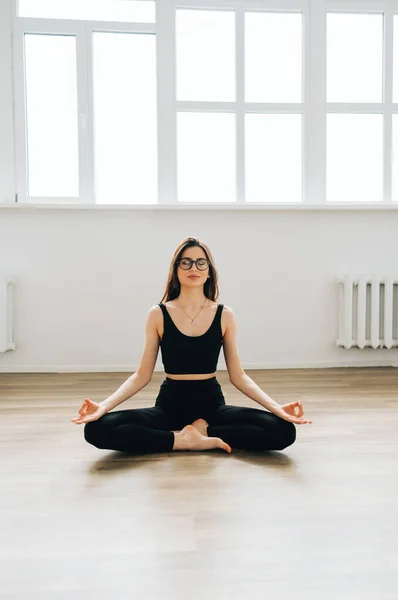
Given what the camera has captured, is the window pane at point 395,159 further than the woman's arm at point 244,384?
Yes

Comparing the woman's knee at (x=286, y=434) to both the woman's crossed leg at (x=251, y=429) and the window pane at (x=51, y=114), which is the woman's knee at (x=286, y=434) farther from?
the window pane at (x=51, y=114)

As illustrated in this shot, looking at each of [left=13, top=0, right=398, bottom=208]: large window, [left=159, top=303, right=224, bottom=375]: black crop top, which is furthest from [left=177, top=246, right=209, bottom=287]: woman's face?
[left=13, top=0, right=398, bottom=208]: large window

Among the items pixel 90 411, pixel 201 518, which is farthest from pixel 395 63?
pixel 201 518

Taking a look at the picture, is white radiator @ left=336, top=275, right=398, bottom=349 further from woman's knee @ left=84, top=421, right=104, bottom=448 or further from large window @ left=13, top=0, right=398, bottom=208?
woman's knee @ left=84, top=421, right=104, bottom=448

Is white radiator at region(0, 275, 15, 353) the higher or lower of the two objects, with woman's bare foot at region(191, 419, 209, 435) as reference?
higher

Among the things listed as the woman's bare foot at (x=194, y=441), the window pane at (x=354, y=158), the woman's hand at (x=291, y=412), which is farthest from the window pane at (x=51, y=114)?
the woman's hand at (x=291, y=412)

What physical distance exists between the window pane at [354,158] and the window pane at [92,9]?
4.59 feet

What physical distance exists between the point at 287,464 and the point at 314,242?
204cm

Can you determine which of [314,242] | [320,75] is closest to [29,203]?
[314,242]

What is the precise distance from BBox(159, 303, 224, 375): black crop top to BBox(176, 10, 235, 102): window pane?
6.94 ft

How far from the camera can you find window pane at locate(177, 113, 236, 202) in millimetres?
3461

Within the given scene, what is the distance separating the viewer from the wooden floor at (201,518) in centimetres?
104

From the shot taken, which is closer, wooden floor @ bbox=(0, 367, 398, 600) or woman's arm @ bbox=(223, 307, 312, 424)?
wooden floor @ bbox=(0, 367, 398, 600)

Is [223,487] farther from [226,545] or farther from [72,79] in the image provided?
[72,79]
